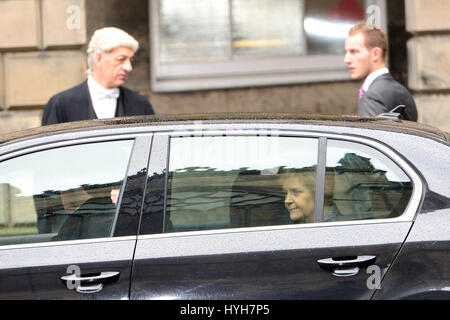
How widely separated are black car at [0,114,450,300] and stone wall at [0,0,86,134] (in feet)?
15.3

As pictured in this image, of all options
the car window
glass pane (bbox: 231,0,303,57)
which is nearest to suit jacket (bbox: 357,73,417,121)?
the car window

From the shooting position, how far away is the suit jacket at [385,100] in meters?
5.21

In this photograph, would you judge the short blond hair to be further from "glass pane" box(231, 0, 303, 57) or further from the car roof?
"glass pane" box(231, 0, 303, 57)

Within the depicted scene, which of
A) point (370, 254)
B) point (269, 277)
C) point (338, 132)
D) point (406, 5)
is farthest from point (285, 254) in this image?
point (406, 5)

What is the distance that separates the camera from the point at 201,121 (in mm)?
3789

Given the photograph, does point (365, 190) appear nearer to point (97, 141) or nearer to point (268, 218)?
point (268, 218)

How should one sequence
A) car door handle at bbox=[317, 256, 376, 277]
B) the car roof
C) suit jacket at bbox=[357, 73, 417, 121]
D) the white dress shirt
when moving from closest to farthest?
car door handle at bbox=[317, 256, 376, 277] < the car roof < suit jacket at bbox=[357, 73, 417, 121] < the white dress shirt

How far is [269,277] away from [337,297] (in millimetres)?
271

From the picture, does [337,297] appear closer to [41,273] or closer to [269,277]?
[269,277]

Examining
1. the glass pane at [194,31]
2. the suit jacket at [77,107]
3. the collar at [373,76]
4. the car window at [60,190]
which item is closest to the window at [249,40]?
the glass pane at [194,31]

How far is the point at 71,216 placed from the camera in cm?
364

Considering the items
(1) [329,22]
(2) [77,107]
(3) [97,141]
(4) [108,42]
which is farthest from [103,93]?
(1) [329,22]

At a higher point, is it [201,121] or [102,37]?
[102,37]

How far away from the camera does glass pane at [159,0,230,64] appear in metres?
9.05
